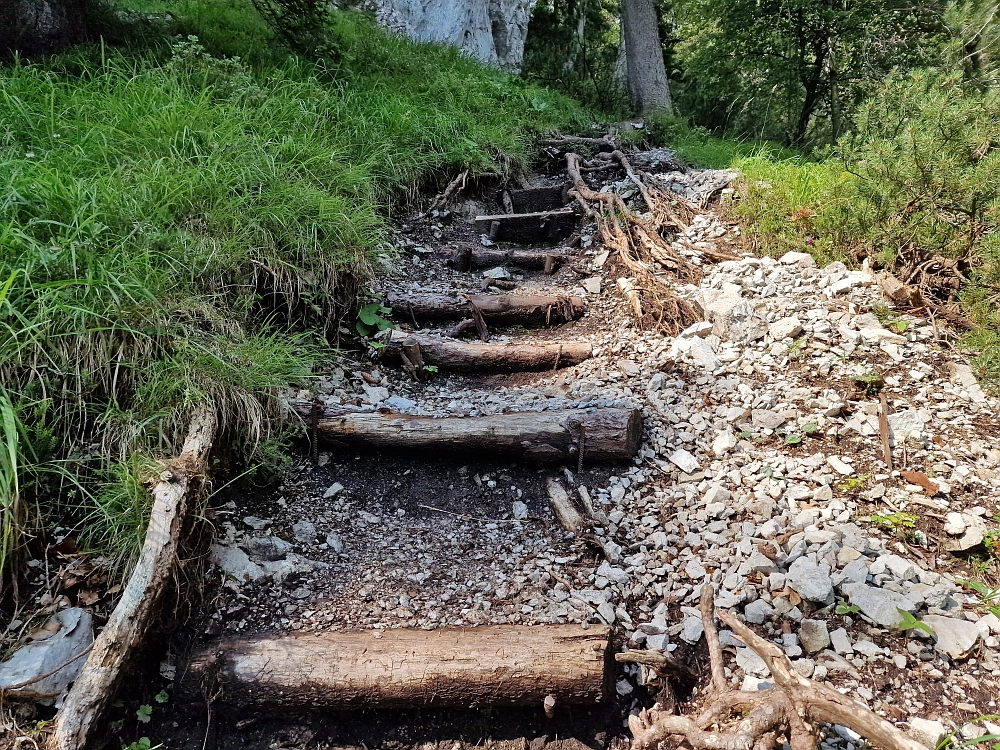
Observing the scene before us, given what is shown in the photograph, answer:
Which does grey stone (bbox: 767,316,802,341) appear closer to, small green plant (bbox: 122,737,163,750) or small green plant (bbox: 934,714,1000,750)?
small green plant (bbox: 934,714,1000,750)

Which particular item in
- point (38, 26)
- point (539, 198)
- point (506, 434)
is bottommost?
point (506, 434)

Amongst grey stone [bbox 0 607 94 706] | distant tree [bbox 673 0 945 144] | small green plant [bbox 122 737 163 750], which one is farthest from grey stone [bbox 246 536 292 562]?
distant tree [bbox 673 0 945 144]

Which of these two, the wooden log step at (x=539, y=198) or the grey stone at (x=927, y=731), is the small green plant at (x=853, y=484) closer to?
the grey stone at (x=927, y=731)

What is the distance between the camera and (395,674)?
2090mm

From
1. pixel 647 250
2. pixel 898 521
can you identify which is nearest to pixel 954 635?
pixel 898 521

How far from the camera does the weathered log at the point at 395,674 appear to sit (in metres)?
2.07

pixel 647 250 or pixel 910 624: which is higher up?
pixel 647 250

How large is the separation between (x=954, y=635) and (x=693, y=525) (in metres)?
1.03

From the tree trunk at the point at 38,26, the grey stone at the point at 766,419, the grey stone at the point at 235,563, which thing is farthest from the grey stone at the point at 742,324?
the tree trunk at the point at 38,26

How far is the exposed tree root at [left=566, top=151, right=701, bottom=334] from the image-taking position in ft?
14.2

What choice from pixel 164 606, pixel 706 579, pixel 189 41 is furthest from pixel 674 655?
pixel 189 41

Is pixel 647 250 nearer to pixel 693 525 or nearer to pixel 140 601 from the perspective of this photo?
pixel 693 525

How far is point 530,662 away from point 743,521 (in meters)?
1.25

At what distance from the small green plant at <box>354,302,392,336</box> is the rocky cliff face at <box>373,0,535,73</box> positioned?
8.57 m
